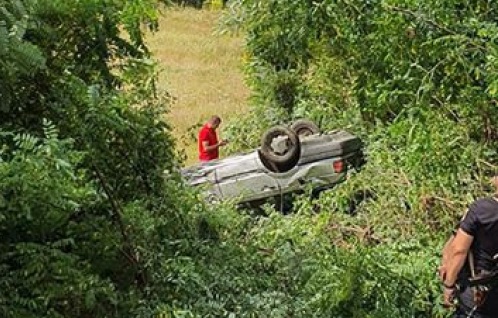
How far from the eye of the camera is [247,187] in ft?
24.6

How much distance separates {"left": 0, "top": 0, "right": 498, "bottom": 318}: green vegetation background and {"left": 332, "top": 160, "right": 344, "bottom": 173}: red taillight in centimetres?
42

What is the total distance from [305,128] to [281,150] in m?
0.98

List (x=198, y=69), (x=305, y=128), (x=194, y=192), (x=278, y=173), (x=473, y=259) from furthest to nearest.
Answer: (x=198, y=69) → (x=305, y=128) → (x=278, y=173) → (x=194, y=192) → (x=473, y=259)

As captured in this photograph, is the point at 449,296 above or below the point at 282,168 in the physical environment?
below

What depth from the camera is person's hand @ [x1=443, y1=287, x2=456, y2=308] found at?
14.7 ft

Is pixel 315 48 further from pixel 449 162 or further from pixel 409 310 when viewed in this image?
pixel 409 310

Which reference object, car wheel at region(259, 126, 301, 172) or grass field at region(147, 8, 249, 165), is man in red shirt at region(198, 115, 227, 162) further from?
grass field at region(147, 8, 249, 165)

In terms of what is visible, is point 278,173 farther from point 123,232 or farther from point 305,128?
point 123,232

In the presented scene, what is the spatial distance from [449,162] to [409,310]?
1.40 meters

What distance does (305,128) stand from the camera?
8.56m

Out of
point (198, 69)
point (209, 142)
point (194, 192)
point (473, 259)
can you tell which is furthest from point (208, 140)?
point (198, 69)

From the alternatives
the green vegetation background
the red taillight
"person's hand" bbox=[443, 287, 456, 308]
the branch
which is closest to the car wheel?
the red taillight

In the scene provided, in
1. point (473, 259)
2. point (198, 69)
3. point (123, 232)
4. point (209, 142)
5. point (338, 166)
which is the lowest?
point (473, 259)

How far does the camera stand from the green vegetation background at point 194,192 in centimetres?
321
